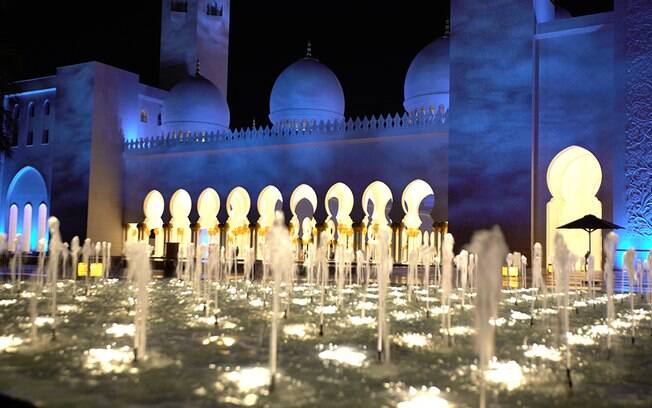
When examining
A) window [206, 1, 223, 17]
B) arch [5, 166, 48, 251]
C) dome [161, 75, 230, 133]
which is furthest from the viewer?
window [206, 1, 223, 17]

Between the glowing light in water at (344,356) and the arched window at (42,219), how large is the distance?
18701 mm

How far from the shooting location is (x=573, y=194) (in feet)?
53.3

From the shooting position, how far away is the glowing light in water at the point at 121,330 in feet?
14.9

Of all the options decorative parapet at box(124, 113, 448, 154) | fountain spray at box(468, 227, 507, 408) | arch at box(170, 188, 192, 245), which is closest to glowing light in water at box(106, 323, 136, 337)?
fountain spray at box(468, 227, 507, 408)

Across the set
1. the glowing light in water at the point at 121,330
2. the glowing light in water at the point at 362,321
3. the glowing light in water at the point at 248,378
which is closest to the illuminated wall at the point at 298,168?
the glowing light in water at the point at 362,321

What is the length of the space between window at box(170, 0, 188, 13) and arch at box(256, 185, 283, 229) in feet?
25.4

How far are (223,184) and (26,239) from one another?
26.0 feet

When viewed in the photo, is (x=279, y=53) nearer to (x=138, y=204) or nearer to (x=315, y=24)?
(x=315, y=24)

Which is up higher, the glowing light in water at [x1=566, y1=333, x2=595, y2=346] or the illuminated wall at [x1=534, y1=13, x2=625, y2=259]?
the illuminated wall at [x1=534, y1=13, x2=625, y2=259]

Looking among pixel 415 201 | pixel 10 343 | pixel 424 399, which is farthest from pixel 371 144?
pixel 424 399

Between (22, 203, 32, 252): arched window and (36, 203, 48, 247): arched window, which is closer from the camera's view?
(36, 203, 48, 247): arched window

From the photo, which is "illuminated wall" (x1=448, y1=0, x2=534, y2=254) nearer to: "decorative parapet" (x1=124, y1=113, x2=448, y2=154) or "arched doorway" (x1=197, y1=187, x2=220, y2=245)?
"decorative parapet" (x1=124, y1=113, x2=448, y2=154)

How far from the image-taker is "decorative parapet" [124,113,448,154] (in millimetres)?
14961

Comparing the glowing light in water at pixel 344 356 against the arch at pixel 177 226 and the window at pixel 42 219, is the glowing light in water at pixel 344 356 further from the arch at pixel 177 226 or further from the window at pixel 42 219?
the window at pixel 42 219
